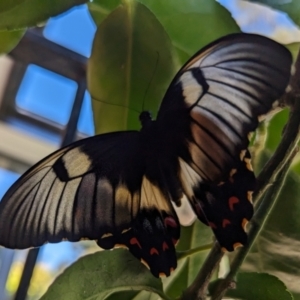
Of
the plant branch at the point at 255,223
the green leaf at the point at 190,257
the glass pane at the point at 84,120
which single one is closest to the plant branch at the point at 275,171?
the plant branch at the point at 255,223

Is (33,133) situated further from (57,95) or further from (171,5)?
(171,5)

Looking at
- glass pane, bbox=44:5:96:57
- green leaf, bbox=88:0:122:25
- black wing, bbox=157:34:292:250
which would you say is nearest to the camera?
black wing, bbox=157:34:292:250

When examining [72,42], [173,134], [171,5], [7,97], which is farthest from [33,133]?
[173,134]

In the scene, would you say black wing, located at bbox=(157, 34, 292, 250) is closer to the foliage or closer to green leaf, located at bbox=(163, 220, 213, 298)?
the foliage

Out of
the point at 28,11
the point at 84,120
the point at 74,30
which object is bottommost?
the point at 84,120

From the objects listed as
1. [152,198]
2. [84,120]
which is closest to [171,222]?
[152,198]

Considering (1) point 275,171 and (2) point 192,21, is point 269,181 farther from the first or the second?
(2) point 192,21

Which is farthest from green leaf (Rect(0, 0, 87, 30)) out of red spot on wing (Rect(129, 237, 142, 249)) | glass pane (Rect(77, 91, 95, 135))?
glass pane (Rect(77, 91, 95, 135))
